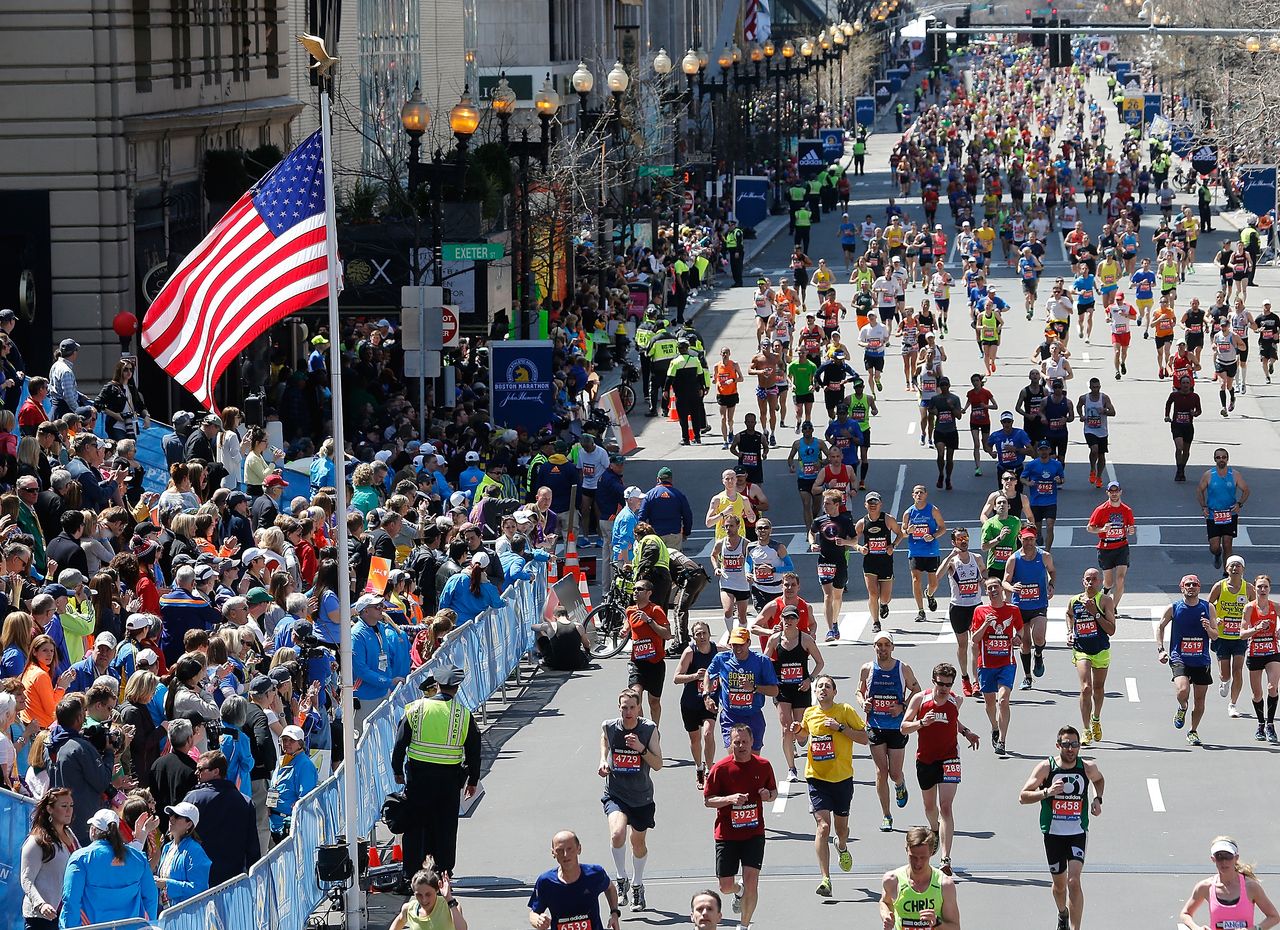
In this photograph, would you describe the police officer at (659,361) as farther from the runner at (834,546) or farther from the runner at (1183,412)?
the runner at (834,546)

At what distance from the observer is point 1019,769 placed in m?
19.5

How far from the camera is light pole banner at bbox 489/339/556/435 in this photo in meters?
31.5

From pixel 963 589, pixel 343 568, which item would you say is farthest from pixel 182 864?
pixel 963 589

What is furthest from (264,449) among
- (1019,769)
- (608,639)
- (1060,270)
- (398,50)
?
(1060,270)

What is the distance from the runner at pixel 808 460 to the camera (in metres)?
28.9

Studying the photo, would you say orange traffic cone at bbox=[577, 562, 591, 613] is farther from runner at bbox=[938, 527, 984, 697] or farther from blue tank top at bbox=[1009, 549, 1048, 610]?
blue tank top at bbox=[1009, 549, 1048, 610]

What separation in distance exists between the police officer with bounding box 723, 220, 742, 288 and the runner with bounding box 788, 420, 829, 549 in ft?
99.7

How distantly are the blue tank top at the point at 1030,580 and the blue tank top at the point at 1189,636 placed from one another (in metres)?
1.73

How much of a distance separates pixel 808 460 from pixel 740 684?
35.9 ft

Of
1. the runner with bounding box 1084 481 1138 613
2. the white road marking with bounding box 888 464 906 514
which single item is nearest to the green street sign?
the white road marking with bounding box 888 464 906 514

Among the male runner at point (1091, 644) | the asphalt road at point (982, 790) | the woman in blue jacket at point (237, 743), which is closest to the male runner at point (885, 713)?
the asphalt road at point (982, 790)

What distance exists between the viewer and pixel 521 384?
31797mm

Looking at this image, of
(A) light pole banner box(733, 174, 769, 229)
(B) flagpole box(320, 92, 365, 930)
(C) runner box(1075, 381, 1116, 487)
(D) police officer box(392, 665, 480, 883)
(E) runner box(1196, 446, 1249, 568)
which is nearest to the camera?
(B) flagpole box(320, 92, 365, 930)

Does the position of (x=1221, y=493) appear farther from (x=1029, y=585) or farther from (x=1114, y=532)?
(x=1029, y=585)
